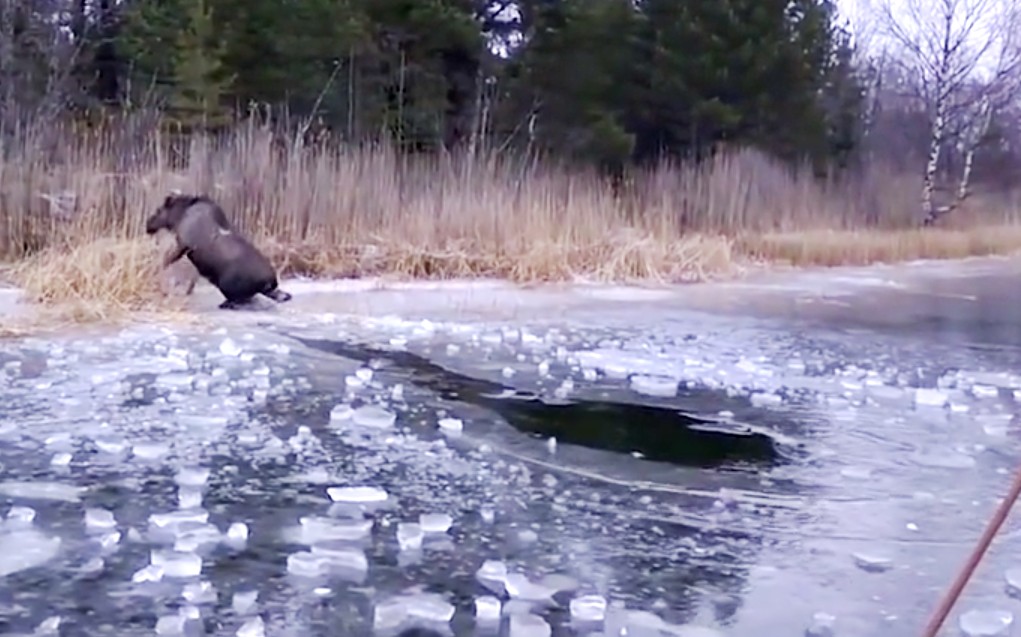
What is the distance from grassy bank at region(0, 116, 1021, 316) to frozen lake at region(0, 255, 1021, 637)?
6.71 ft

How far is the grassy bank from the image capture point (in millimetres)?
8127

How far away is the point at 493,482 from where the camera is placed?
11.8 feet

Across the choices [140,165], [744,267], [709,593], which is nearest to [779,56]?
[744,267]

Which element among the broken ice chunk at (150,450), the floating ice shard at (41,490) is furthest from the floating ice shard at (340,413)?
the floating ice shard at (41,490)

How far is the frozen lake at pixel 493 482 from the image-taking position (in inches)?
102

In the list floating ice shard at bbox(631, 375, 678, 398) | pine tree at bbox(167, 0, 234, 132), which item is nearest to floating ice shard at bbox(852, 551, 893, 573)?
floating ice shard at bbox(631, 375, 678, 398)

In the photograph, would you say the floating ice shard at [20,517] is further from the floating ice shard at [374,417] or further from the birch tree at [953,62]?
the birch tree at [953,62]

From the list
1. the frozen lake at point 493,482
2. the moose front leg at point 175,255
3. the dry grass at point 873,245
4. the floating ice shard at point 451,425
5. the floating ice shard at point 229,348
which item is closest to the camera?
the frozen lake at point 493,482

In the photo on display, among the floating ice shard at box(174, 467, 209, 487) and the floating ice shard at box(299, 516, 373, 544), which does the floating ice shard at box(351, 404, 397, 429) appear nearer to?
the floating ice shard at box(174, 467, 209, 487)

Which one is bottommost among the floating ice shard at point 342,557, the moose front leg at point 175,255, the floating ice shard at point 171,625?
the floating ice shard at point 171,625

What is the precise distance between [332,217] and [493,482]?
6693mm

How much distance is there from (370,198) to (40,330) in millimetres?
4376

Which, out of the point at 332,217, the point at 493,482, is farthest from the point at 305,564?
the point at 332,217

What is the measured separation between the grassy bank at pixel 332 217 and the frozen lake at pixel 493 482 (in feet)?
6.71
